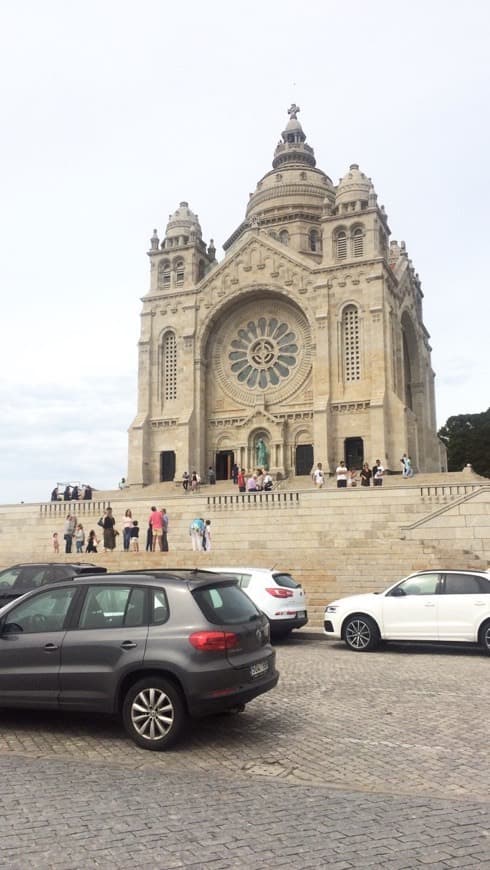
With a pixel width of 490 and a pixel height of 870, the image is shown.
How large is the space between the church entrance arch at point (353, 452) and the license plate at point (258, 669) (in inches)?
1216

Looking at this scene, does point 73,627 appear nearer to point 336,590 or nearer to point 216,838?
point 216,838

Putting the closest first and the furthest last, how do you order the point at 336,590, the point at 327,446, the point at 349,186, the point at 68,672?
1. the point at 68,672
2. the point at 336,590
3. the point at 327,446
4. the point at 349,186

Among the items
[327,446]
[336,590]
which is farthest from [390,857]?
[327,446]

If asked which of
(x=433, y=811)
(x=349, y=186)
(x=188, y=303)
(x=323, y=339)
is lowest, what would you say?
(x=433, y=811)

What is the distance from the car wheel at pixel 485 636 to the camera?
1172cm

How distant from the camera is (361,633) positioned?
491 inches

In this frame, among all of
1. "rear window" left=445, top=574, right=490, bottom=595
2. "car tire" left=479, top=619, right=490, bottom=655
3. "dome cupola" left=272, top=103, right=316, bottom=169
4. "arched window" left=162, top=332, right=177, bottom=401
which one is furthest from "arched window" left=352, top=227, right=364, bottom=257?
"car tire" left=479, top=619, right=490, bottom=655

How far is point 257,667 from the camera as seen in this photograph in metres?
6.86

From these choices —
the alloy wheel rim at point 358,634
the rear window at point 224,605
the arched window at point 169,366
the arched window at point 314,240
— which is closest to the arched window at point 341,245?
the arched window at point 314,240

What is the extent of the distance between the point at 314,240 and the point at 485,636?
41.9 m

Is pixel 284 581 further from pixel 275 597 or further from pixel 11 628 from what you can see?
pixel 11 628

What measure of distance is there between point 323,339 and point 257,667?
108ft

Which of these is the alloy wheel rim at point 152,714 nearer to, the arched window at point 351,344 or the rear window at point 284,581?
the rear window at point 284,581

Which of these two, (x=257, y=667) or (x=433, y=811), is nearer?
(x=433, y=811)
